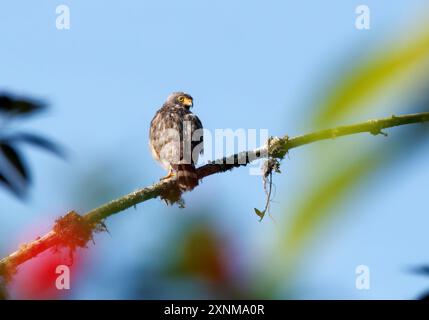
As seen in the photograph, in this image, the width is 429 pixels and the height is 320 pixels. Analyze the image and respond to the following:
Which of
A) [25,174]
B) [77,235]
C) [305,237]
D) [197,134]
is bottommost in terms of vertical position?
[305,237]

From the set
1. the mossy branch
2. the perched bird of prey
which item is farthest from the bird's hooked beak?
the mossy branch

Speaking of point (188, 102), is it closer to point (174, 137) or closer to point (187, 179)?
point (174, 137)

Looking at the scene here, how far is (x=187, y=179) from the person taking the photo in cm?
488

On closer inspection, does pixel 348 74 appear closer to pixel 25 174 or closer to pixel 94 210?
pixel 25 174

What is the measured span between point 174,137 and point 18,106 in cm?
573

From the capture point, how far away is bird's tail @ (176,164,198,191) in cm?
482

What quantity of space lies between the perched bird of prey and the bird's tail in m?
0.37

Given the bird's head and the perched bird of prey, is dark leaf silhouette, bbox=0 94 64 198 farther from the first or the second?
the bird's head

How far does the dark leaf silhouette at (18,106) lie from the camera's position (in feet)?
2.04

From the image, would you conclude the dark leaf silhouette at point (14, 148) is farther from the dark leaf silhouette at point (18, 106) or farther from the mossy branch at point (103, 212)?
the mossy branch at point (103, 212)

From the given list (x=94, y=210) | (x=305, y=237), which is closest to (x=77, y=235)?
(x=94, y=210)
